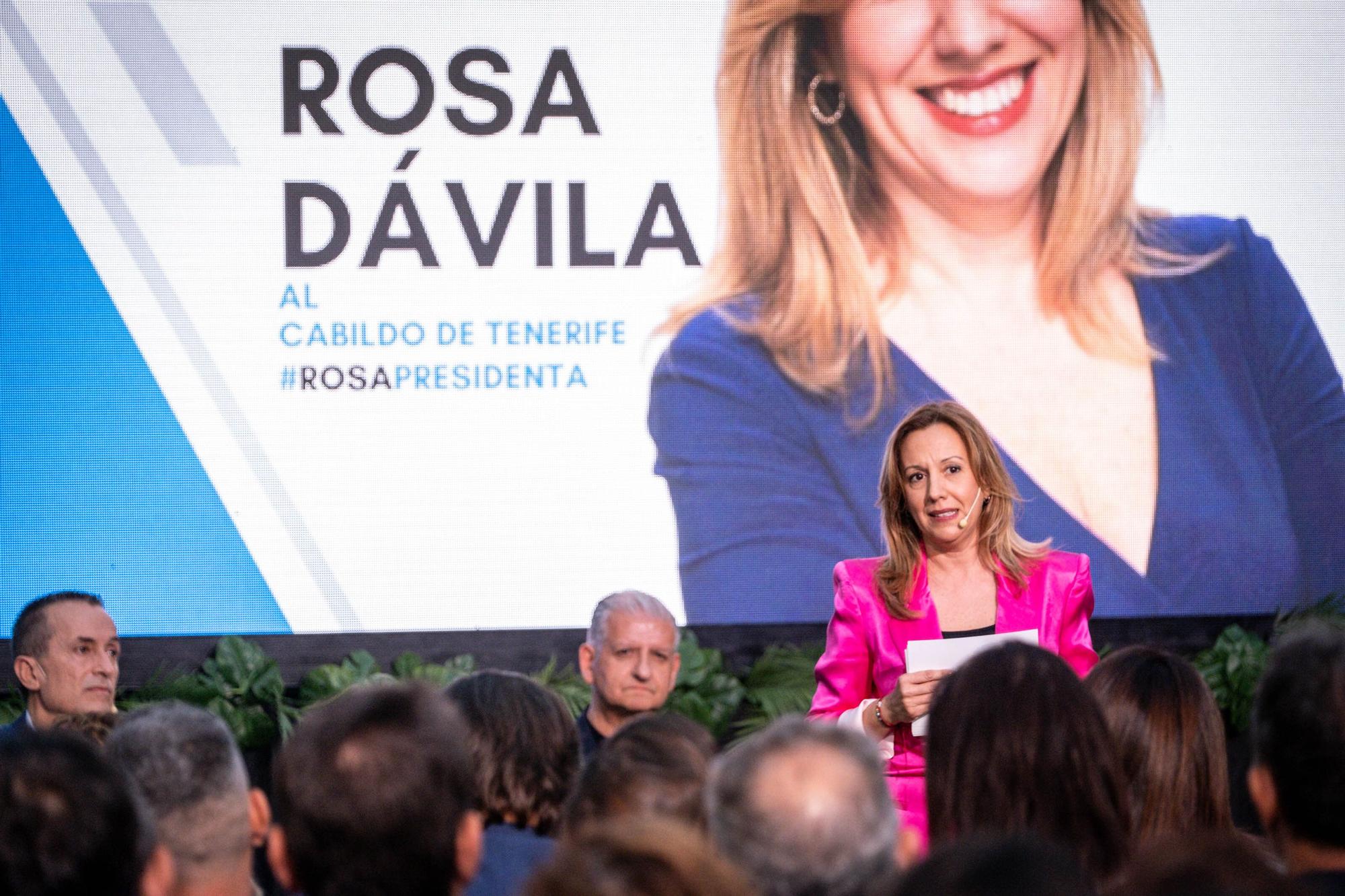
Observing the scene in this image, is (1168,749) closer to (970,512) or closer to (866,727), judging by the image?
(866,727)

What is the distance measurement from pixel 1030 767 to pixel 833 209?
3.46m

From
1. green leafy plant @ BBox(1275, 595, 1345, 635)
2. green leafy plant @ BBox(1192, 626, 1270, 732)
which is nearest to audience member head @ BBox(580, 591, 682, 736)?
green leafy plant @ BBox(1192, 626, 1270, 732)

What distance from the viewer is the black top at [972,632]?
3.12 metres

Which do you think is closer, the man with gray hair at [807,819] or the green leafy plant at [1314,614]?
the man with gray hair at [807,819]

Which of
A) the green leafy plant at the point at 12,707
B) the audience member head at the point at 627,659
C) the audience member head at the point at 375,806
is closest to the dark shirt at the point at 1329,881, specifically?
the audience member head at the point at 375,806

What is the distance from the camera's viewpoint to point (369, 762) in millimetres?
1738

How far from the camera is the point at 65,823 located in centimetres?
162

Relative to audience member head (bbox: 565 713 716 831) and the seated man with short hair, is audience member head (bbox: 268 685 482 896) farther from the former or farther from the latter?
the seated man with short hair

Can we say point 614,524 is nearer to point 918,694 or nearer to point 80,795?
point 918,694

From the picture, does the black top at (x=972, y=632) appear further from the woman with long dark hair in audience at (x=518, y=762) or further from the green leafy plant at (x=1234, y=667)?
the green leafy plant at (x=1234, y=667)

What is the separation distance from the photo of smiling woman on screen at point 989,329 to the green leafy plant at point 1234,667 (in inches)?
5.5

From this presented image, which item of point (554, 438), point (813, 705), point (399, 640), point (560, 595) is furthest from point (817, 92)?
point (813, 705)

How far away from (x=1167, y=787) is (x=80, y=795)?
158 centimetres

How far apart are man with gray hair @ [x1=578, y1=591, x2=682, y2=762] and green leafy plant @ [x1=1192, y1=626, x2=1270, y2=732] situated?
1919 millimetres
